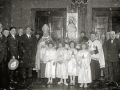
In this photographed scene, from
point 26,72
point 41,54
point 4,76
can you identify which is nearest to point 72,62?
point 41,54

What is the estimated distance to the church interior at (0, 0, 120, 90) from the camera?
9133 millimetres

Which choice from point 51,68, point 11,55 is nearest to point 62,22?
point 51,68

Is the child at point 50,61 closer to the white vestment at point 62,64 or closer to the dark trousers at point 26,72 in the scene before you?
the white vestment at point 62,64

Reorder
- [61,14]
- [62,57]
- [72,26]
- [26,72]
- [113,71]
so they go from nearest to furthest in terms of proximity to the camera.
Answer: [62,57] < [113,71] < [26,72] < [72,26] < [61,14]

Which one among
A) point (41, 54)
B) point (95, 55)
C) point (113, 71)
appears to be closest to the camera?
point (95, 55)

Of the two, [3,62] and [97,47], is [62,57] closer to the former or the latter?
[97,47]

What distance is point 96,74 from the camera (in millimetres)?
6879

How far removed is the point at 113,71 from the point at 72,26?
10.6 feet

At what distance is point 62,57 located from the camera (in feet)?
20.9

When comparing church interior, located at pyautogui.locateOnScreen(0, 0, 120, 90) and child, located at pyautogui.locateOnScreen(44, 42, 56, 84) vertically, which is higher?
church interior, located at pyautogui.locateOnScreen(0, 0, 120, 90)

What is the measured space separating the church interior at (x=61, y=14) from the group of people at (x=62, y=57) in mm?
2009

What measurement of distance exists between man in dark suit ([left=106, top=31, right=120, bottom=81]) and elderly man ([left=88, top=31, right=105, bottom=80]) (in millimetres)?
268

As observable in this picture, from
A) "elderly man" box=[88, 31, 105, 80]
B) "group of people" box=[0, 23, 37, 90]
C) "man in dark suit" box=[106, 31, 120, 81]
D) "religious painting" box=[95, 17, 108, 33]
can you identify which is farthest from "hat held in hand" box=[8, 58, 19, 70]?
"religious painting" box=[95, 17, 108, 33]

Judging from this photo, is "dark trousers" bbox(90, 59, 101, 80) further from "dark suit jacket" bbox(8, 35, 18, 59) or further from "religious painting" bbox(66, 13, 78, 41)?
"dark suit jacket" bbox(8, 35, 18, 59)
